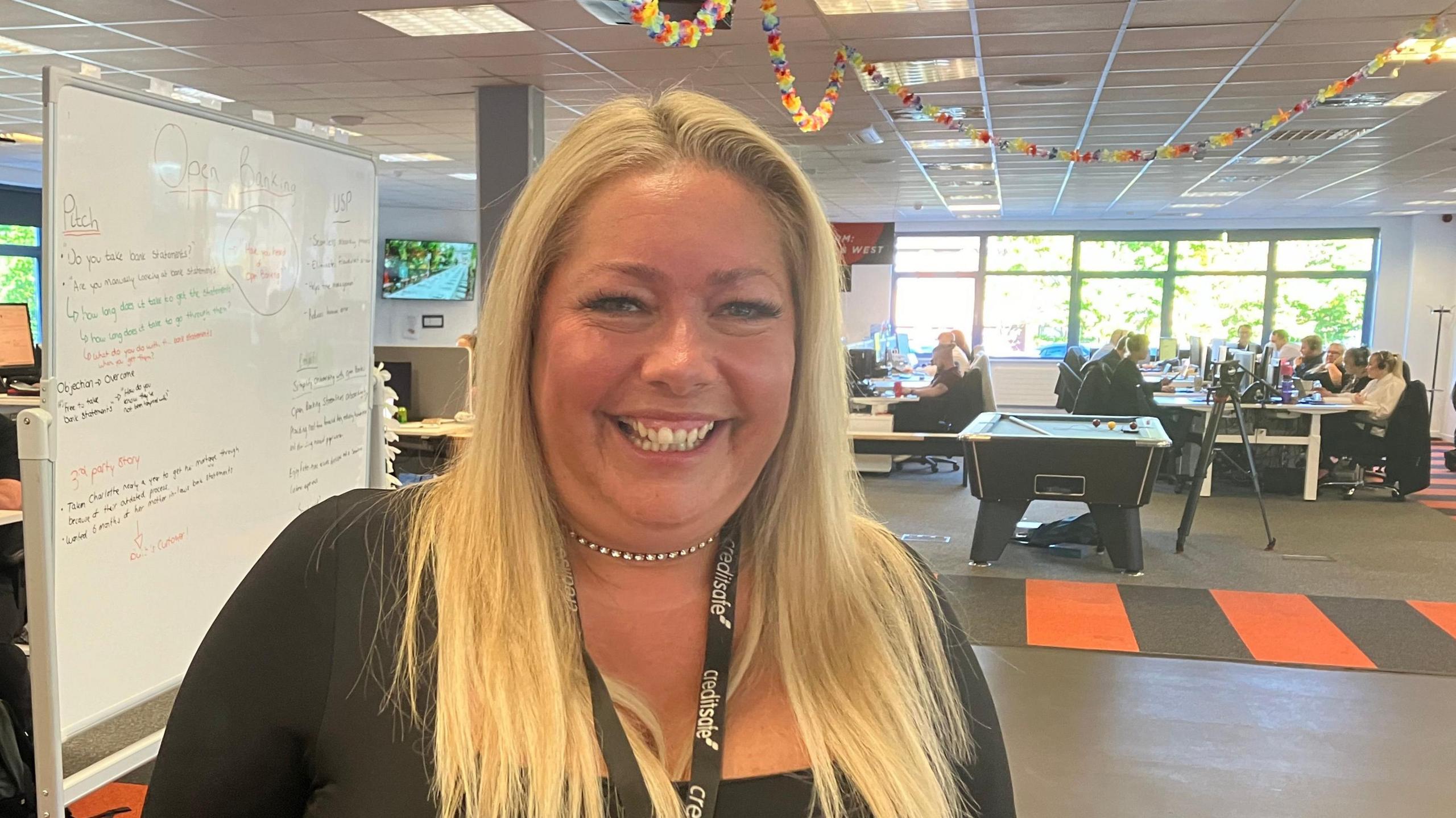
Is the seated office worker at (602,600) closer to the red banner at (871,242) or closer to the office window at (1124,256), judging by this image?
the red banner at (871,242)

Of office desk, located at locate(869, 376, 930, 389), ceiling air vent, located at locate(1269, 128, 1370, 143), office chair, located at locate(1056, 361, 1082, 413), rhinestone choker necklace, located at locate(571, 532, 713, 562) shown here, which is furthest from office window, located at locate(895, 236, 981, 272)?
rhinestone choker necklace, located at locate(571, 532, 713, 562)

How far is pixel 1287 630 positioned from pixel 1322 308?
1177 cm

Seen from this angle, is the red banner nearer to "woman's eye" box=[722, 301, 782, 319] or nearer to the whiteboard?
the whiteboard

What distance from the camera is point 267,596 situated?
874 millimetres

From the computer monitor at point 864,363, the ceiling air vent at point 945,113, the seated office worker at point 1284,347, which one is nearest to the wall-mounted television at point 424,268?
the computer monitor at point 864,363

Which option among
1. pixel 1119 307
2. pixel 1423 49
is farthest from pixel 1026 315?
pixel 1423 49

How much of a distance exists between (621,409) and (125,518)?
1774 millimetres

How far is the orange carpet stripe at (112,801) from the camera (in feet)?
9.09

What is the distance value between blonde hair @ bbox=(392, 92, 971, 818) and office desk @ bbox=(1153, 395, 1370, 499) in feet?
25.6

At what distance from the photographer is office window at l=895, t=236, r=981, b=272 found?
52.2 feet

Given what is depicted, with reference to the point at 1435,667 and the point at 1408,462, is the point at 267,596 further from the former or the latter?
the point at 1408,462

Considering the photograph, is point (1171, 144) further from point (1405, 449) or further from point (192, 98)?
point (192, 98)

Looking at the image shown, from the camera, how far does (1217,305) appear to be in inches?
582

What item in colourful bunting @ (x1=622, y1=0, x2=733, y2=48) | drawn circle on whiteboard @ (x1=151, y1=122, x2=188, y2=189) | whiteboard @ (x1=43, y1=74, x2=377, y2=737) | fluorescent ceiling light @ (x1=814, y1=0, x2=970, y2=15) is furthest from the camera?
fluorescent ceiling light @ (x1=814, y1=0, x2=970, y2=15)
